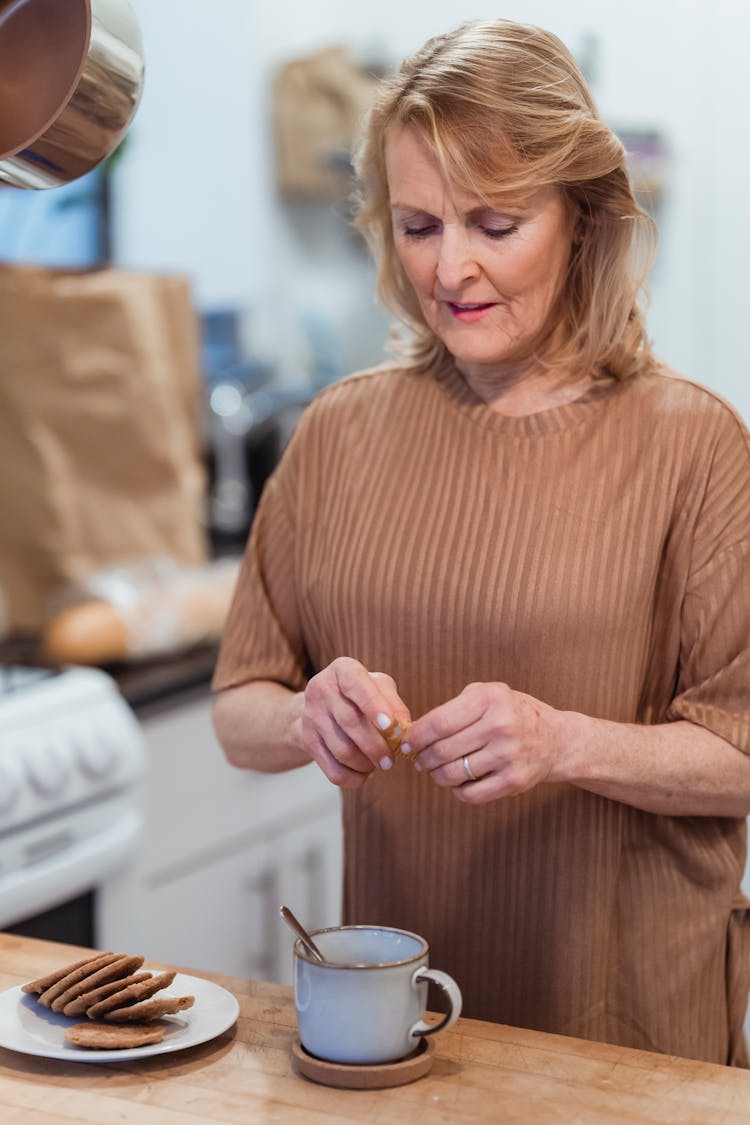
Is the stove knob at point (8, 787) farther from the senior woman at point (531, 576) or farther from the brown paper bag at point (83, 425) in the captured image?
the brown paper bag at point (83, 425)

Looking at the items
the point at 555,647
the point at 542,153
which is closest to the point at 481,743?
the point at 555,647

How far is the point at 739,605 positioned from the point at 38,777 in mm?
967

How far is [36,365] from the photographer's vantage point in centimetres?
235

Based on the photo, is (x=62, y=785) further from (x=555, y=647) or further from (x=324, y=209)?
(x=324, y=209)

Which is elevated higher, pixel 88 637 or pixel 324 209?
pixel 324 209

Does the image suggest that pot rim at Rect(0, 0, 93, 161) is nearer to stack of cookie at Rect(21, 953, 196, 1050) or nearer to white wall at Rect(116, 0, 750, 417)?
stack of cookie at Rect(21, 953, 196, 1050)

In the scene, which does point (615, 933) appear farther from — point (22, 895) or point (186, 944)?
point (186, 944)

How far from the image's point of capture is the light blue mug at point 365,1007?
3.06ft

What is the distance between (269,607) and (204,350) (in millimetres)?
1814

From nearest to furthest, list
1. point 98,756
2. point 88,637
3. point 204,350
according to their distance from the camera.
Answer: point 98,756 < point 88,637 < point 204,350

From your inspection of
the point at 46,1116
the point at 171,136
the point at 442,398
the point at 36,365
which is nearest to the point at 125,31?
the point at 442,398

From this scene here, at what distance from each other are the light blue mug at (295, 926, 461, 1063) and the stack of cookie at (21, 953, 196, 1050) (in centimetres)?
11

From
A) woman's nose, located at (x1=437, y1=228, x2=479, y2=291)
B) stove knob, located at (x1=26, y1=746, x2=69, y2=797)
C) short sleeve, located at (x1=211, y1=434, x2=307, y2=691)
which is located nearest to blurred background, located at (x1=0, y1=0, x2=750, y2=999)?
stove knob, located at (x1=26, y1=746, x2=69, y2=797)

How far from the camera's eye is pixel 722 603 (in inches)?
45.9
